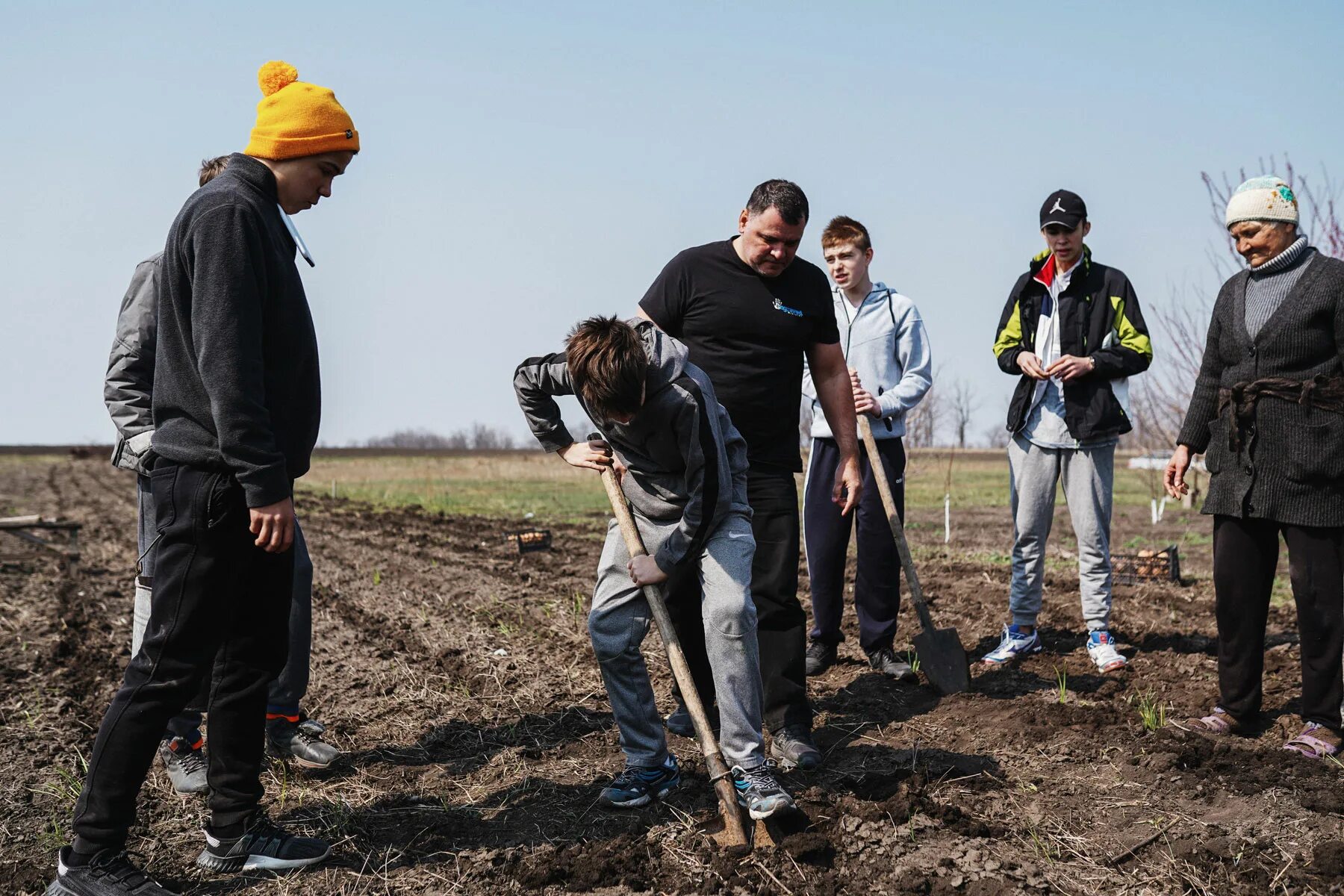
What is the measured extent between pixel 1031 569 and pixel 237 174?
4133mm

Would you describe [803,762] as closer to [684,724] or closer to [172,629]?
[684,724]

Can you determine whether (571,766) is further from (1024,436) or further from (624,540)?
(1024,436)

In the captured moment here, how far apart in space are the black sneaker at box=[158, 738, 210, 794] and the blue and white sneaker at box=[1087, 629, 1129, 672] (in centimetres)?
403

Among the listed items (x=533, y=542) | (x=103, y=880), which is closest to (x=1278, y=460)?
(x=103, y=880)

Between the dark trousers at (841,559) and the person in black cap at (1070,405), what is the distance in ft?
2.02

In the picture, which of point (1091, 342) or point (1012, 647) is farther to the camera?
point (1012, 647)

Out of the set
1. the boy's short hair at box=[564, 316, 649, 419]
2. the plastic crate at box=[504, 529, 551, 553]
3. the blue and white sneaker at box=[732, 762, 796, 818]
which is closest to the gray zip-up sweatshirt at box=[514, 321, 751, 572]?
the boy's short hair at box=[564, 316, 649, 419]

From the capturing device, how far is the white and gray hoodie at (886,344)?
5.57 m

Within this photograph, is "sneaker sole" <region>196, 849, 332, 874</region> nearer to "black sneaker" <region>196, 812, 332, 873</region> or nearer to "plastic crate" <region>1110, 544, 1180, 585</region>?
"black sneaker" <region>196, 812, 332, 873</region>

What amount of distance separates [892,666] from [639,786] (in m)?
1.99

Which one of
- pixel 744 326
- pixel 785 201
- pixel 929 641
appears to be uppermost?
pixel 785 201

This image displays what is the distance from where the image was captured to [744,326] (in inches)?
163

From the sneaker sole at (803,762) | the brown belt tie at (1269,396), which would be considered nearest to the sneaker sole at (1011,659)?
the brown belt tie at (1269,396)

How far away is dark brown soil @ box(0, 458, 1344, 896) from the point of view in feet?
10.3
